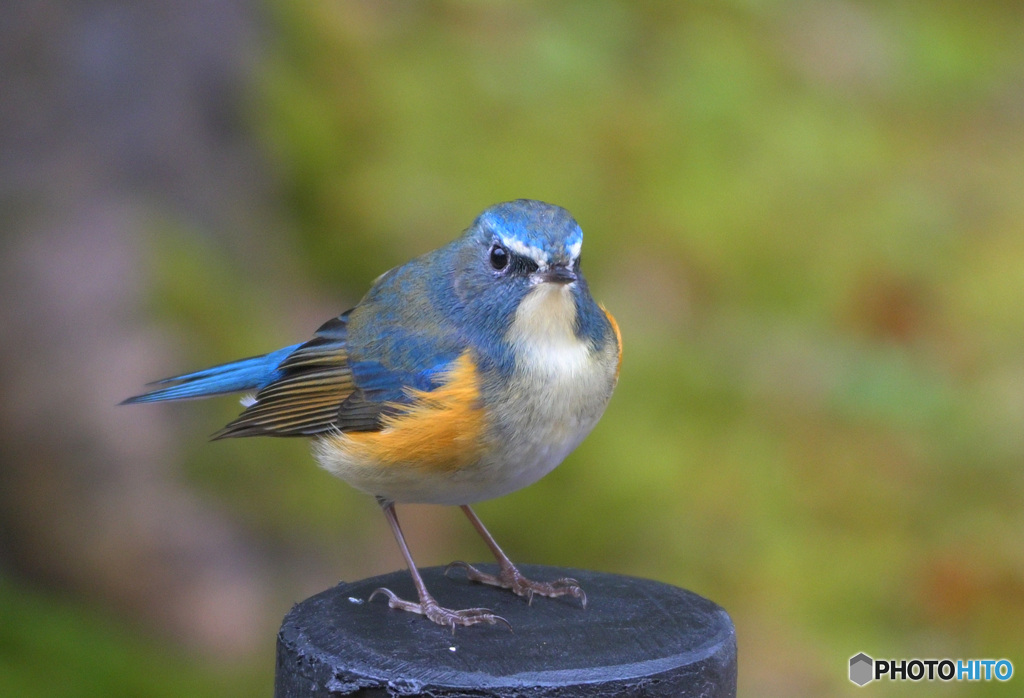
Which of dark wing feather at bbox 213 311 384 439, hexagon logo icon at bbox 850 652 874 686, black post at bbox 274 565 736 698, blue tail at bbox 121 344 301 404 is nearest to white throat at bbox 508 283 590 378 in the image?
dark wing feather at bbox 213 311 384 439

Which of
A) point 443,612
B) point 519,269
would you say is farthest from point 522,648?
point 519,269

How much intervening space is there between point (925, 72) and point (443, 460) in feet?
13.8

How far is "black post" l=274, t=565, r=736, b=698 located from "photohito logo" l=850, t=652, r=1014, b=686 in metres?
1.95

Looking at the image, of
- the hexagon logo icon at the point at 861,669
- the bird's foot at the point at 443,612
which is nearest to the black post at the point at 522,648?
the bird's foot at the point at 443,612

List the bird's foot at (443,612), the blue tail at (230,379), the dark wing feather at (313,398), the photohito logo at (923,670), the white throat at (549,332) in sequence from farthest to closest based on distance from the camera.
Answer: the photohito logo at (923,670) < the blue tail at (230,379) < the dark wing feather at (313,398) < the white throat at (549,332) < the bird's foot at (443,612)

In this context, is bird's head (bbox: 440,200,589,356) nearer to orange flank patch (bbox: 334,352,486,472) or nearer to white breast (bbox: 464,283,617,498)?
white breast (bbox: 464,283,617,498)

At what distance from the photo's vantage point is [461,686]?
7.30ft

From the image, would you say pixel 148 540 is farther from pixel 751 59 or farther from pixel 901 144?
pixel 901 144

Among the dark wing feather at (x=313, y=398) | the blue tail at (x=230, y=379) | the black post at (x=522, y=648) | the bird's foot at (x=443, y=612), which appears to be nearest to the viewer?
the black post at (x=522, y=648)

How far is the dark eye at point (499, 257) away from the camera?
3063mm

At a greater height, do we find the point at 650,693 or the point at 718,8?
the point at 718,8

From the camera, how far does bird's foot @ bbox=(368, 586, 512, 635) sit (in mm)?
2723

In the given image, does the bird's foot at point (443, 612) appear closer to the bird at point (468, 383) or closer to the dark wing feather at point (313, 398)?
the bird at point (468, 383)

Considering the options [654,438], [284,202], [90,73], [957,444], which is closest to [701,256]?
[654,438]
